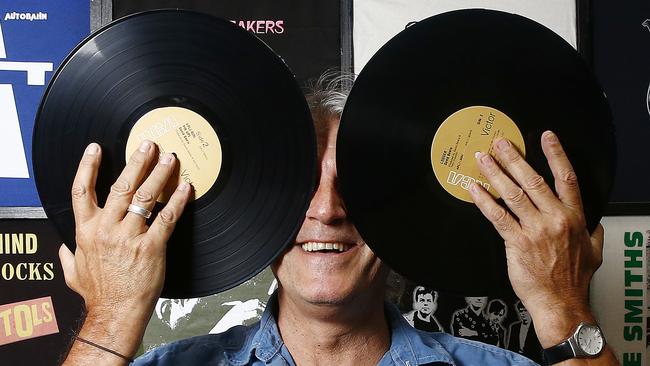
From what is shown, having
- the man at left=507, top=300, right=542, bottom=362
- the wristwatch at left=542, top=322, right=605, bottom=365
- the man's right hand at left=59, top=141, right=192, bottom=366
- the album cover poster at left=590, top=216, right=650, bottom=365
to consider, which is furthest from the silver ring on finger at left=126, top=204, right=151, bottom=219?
the album cover poster at left=590, top=216, right=650, bottom=365

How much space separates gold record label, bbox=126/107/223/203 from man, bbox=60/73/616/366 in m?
0.02

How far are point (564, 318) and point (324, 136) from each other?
0.45 meters

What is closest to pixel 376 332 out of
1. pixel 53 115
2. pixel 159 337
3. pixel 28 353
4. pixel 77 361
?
pixel 77 361

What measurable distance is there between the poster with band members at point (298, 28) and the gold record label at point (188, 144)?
34.4 inches

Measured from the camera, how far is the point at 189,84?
101 cm

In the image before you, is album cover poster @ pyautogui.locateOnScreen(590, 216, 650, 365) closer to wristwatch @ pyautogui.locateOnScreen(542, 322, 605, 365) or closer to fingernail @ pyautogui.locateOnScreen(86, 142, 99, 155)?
wristwatch @ pyautogui.locateOnScreen(542, 322, 605, 365)

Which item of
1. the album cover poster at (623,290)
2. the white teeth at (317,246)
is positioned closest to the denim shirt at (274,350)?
the white teeth at (317,246)

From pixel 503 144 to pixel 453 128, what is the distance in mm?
70

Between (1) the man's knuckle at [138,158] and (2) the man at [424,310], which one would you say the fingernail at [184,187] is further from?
(2) the man at [424,310]

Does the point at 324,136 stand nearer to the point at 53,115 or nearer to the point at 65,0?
the point at 53,115

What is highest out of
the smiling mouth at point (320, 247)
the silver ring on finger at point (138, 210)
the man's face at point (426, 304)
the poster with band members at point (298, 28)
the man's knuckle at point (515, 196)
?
→ the poster with band members at point (298, 28)

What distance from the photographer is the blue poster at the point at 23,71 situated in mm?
1875

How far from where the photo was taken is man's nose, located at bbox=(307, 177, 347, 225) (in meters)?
1.17

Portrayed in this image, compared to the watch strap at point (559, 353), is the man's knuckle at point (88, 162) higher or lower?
higher
